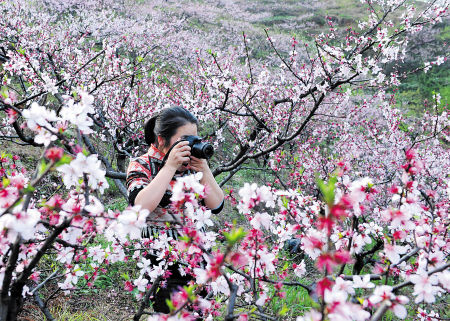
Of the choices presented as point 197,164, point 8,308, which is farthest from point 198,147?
point 8,308

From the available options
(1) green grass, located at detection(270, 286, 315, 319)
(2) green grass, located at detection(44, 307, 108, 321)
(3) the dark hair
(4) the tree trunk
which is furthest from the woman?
(1) green grass, located at detection(270, 286, 315, 319)

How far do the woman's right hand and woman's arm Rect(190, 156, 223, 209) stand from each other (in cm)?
15

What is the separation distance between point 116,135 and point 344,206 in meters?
4.20

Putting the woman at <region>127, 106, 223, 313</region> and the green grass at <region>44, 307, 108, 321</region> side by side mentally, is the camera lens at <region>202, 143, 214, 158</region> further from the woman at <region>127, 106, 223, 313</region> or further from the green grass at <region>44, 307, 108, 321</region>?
the green grass at <region>44, 307, 108, 321</region>

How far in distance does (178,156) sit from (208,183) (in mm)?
288

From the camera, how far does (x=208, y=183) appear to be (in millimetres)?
1761

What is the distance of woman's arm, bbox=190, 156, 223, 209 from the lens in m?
1.76

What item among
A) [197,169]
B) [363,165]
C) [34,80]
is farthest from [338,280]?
[363,165]

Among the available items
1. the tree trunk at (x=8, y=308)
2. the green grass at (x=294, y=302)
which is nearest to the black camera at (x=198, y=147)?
the tree trunk at (x=8, y=308)

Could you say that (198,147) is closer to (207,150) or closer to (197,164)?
(207,150)

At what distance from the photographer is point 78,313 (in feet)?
8.77

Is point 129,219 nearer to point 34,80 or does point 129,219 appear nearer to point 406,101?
point 34,80

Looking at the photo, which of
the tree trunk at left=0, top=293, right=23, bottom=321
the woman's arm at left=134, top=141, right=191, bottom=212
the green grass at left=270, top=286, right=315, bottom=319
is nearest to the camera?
the tree trunk at left=0, top=293, right=23, bottom=321

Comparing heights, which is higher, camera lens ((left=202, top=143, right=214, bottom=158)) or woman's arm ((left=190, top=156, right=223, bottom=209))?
camera lens ((left=202, top=143, right=214, bottom=158))
